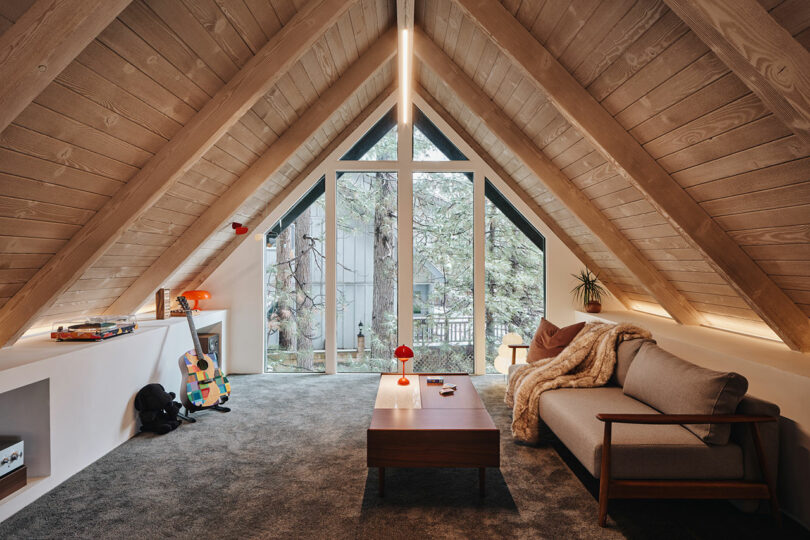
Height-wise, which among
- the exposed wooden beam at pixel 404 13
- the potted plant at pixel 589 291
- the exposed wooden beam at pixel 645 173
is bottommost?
the potted plant at pixel 589 291

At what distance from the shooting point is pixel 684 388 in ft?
8.28

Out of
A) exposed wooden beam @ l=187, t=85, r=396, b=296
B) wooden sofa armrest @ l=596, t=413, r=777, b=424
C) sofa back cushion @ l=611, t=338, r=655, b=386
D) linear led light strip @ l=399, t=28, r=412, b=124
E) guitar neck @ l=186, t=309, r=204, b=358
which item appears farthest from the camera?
exposed wooden beam @ l=187, t=85, r=396, b=296

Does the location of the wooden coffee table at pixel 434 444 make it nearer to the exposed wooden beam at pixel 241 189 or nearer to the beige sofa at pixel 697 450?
the beige sofa at pixel 697 450

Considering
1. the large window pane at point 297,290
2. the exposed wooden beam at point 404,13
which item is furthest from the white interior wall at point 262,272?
the exposed wooden beam at point 404,13

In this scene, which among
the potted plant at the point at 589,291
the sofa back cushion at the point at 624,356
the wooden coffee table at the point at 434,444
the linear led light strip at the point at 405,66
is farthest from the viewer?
the potted plant at the point at 589,291

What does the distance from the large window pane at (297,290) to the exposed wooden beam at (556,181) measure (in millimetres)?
2113

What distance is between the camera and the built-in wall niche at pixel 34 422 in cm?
263

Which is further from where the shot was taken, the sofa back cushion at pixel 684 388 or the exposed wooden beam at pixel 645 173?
the exposed wooden beam at pixel 645 173

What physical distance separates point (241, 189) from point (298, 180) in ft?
4.49

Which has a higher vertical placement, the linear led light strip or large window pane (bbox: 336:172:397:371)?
the linear led light strip

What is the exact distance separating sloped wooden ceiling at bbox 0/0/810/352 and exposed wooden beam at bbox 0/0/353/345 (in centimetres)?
6

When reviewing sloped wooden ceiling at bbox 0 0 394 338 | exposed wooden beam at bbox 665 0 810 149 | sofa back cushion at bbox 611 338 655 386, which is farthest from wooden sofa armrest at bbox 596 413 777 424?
sloped wooden ceiling at bbox 0 0 394 338

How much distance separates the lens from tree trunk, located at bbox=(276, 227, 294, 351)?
5527 mm

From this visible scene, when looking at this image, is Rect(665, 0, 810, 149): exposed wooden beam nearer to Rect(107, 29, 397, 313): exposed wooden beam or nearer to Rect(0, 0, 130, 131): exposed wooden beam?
Rect(0, 0, 130, 131): exposed wooden beam
